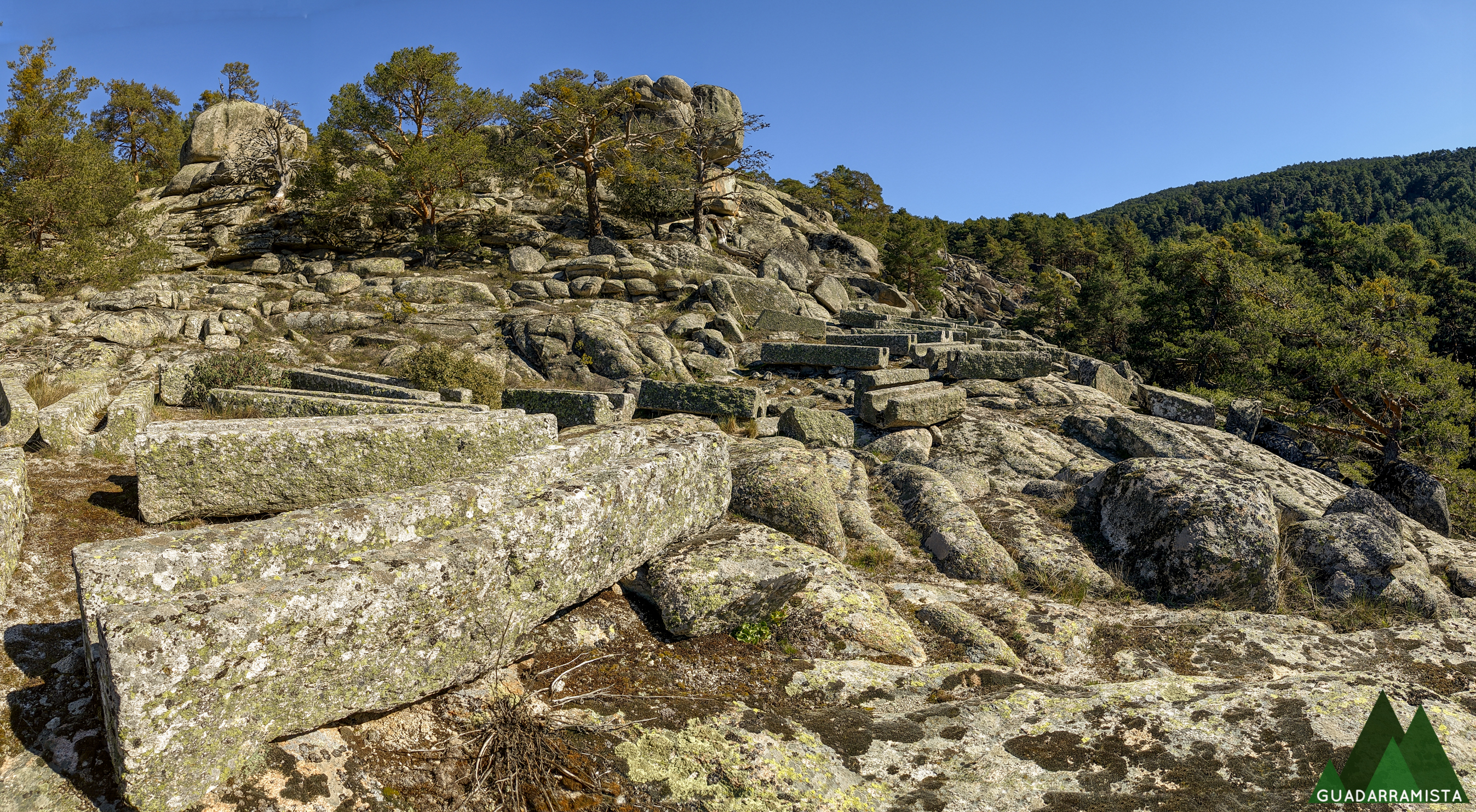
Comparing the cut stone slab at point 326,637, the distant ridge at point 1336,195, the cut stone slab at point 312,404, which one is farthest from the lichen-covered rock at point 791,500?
the distant ridge at point 1336,195

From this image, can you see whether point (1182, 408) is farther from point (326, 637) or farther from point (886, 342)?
point (326, 637)

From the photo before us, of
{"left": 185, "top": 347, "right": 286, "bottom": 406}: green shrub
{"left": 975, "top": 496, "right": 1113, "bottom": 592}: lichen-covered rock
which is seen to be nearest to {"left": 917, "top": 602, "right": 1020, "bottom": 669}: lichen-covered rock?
{"left": 975, "top": 496, "right": 1113, "bottom": 592}: lichen-covered rock

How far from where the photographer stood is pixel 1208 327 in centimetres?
3109

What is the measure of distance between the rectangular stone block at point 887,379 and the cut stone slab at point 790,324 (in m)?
7.86

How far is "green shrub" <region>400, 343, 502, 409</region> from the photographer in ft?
46.0

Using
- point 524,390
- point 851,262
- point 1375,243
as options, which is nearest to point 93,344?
point 524,390

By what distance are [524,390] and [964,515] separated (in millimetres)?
7694

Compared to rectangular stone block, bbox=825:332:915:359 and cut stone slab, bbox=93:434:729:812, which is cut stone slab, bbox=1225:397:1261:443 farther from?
cut stone slab, bbox=93:434:729:812

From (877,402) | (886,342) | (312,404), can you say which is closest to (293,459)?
(312,404)

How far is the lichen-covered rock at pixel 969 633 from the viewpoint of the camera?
17.2ft

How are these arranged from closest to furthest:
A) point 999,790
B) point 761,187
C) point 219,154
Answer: point 999,790 < point 219,154 < point 761,187

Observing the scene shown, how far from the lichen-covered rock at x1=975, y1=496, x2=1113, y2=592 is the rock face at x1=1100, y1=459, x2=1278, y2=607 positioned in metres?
0.47

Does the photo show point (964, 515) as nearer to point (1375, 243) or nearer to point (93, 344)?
point (93, 344)

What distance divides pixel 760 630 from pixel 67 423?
24.6 feet
